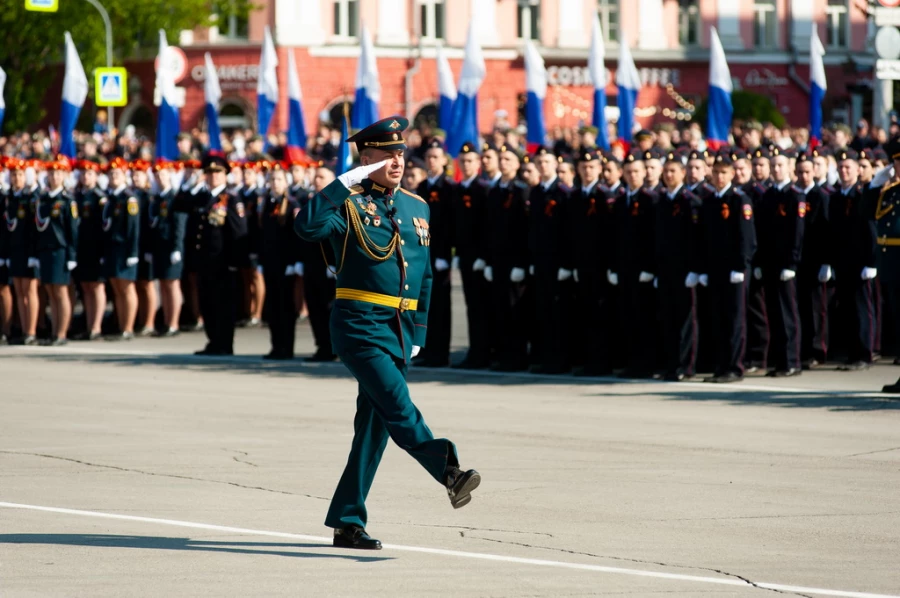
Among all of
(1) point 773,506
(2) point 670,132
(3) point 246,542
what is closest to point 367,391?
(3) point 246,542

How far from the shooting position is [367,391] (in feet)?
26.1

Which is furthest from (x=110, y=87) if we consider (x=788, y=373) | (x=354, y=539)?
(x=354, y=539)

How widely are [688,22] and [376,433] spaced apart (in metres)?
50.4

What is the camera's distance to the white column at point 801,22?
5700cm

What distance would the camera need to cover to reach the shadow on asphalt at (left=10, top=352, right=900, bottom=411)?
13.9 metres

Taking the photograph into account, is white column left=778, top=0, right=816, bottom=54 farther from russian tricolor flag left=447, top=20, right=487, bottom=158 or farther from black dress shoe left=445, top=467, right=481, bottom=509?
black dress shoe left=445, top=467, right=481, bottom=509

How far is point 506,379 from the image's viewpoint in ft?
52.6

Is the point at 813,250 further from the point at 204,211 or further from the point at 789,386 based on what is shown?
the point at 204,211

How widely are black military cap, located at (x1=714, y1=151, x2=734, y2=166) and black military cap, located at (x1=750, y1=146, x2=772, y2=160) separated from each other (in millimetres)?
272

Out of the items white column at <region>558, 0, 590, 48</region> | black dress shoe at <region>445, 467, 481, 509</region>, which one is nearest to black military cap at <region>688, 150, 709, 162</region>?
black dress shoe at <region>445, 467, 481, 509</region>

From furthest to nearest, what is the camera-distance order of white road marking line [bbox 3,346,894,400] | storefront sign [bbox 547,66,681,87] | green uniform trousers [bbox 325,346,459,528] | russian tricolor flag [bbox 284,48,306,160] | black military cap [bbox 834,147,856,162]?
1. storefront sign [bbox 547,66,681,87]
2. russian tricolor flag [bbox 284,48,306,160]
3. black military cap [bbox 834,147,856,162]
4. white road marking line [bbox 3,346,894,400]
5. green uniform trousers [bbox 325,346,459,528]

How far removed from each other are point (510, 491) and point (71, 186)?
39.6 ft

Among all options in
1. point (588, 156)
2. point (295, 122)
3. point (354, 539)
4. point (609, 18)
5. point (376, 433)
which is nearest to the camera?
point (354, 539)

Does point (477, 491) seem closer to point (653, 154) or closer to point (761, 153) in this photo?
point (653, 154)
